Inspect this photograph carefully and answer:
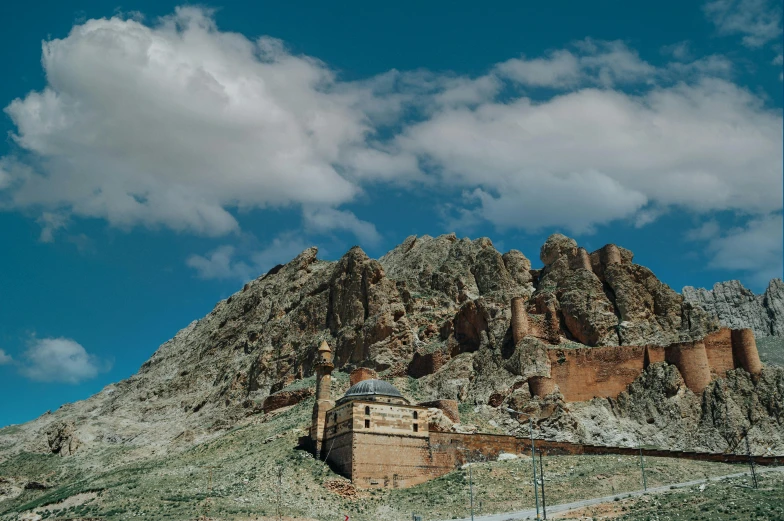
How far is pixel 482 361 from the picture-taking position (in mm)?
65750

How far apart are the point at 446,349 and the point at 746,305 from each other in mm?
55063

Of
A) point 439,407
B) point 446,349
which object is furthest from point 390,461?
point 446,349

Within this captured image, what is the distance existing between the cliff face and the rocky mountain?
101 feet

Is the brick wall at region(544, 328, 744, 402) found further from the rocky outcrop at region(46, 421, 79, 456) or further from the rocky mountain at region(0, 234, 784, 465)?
the rocky outcrop at region(46, 421, 79, 456)

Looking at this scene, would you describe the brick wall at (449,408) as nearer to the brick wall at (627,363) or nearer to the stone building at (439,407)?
the stone building at (439,407)

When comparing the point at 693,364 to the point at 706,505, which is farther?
the point at 693,364

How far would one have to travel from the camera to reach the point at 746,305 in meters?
105

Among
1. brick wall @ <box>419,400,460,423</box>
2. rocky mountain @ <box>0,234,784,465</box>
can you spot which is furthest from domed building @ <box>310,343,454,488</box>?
rocky mountain @ <box>0,234,784,465</box>

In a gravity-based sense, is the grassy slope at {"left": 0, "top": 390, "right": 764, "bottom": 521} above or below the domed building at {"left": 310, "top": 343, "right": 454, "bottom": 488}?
below

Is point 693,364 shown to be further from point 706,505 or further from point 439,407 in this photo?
point 706,505

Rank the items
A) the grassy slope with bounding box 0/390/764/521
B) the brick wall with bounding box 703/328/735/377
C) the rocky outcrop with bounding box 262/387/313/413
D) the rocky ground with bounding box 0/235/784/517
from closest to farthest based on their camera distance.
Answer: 1. the grassy slope with bounding box 0/390/764/521
2. the rocky ground with bounding box 0/235/784/517
3. the brick wall with bounding box 703/328/735/377
4. the rocky outcrop with bounding box 262/387/313/413

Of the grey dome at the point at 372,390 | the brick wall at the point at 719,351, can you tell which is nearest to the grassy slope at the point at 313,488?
the grey dome at the point at 372,390

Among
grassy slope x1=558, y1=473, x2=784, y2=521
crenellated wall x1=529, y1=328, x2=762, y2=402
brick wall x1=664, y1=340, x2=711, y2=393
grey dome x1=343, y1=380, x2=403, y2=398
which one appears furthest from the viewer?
crenellated wall x1=529, y1=328, x2=762, y2=402

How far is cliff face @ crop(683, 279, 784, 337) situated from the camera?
324 feet
